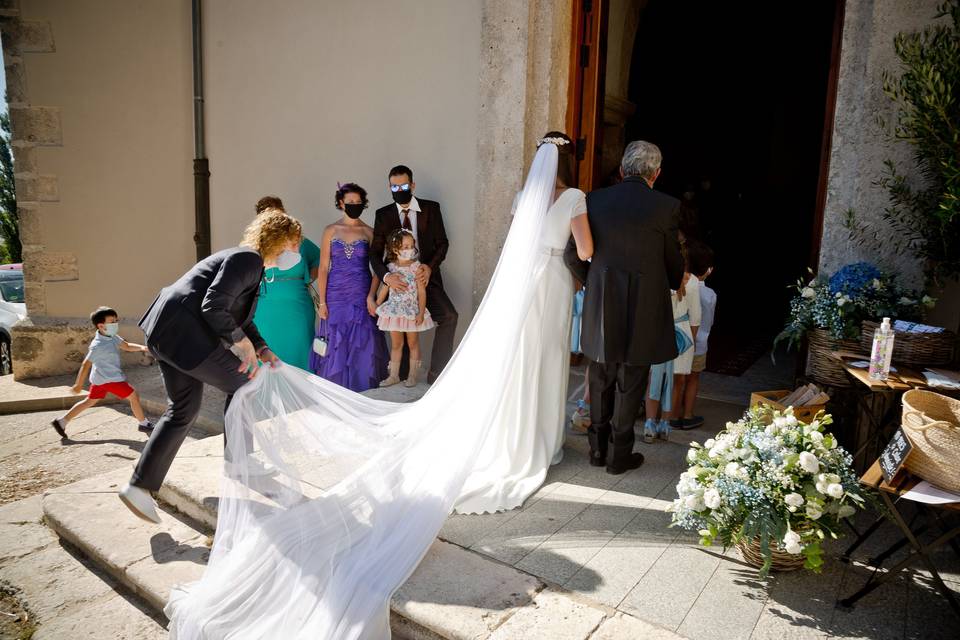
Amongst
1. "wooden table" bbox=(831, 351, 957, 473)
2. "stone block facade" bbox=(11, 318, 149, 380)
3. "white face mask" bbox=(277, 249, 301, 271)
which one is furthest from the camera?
"stone block facade" bbox=(11, 318, 149, 380)

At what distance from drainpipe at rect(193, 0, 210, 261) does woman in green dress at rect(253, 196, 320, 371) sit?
297cm

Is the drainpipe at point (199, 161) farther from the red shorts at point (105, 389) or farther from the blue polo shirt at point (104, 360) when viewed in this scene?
the red shorts at point (105, 389)

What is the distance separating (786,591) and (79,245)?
8.65m

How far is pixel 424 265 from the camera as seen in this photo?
6086mm

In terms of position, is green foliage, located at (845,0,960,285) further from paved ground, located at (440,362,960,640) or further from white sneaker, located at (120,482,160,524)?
white sneaker, located at (120,482,160,524)

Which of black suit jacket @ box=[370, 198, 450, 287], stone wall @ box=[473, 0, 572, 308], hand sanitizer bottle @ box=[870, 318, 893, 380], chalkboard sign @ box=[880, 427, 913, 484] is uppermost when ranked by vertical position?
stone wall @ box=[473, 0, 572, 308]

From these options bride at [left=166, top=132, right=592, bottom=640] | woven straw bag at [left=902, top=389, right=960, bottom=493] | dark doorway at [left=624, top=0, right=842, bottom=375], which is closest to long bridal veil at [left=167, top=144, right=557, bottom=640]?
bride at [left=166, top=132, right=592, bottom=640]

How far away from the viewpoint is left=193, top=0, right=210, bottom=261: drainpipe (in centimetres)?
820

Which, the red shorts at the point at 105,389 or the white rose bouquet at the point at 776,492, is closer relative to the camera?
the white rose bouquet at the point at 776,492

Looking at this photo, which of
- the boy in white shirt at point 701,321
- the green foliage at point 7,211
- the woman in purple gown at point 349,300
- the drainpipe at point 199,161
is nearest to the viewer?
the boy in white shirt at point 701,321

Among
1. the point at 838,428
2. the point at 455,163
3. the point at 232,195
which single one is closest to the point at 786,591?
the point at 838,428

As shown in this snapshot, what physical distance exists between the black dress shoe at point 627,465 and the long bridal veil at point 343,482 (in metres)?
0.77

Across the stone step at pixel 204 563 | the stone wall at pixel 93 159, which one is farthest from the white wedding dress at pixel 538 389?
the stone wall at pixel 93 159

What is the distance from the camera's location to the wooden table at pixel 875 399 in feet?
10.7
